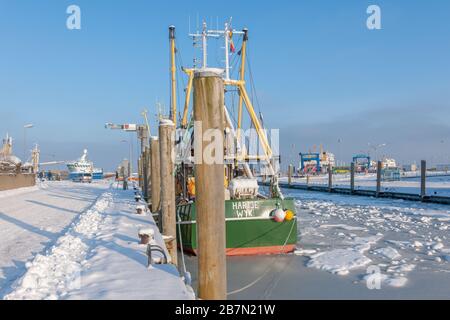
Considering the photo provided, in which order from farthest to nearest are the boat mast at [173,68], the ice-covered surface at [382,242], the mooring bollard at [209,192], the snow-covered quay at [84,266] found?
the boat mast at [173,68] → the ice-covered surface at [382,242] → the snow-covered quay at [84,266] → the mooring bollard at [209,192]

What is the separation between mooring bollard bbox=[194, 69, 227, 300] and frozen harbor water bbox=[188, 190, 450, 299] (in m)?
3.20

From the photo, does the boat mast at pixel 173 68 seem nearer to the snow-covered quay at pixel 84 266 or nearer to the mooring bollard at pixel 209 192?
the snow-covered quay at pixel 84 266

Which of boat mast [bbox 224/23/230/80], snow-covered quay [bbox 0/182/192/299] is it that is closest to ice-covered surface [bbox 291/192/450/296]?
snow-covered quay [bbox 0/182/192/299]

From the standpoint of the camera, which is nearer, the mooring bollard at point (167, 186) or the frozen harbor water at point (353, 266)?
the frozen harbor water at point (353, 266)

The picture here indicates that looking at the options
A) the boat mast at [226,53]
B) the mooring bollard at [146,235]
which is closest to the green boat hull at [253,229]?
the mooring bollard at [146,235]

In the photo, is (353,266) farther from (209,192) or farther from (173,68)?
(173,68)

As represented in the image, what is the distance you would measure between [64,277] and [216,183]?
9.06ft

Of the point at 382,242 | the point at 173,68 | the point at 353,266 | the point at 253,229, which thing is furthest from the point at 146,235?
the point at 173,68

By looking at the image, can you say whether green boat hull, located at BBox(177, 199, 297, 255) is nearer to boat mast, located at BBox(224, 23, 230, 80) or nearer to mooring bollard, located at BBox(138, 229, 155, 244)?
mooring bollard, located at BBox(138, 229, 155, 244)

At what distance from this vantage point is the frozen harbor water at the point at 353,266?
831 centimetres

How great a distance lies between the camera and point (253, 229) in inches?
465

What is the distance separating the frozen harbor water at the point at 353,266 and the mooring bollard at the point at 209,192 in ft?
10.5

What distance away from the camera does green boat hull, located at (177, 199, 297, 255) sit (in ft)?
38.3

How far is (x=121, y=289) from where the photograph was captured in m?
5.47
